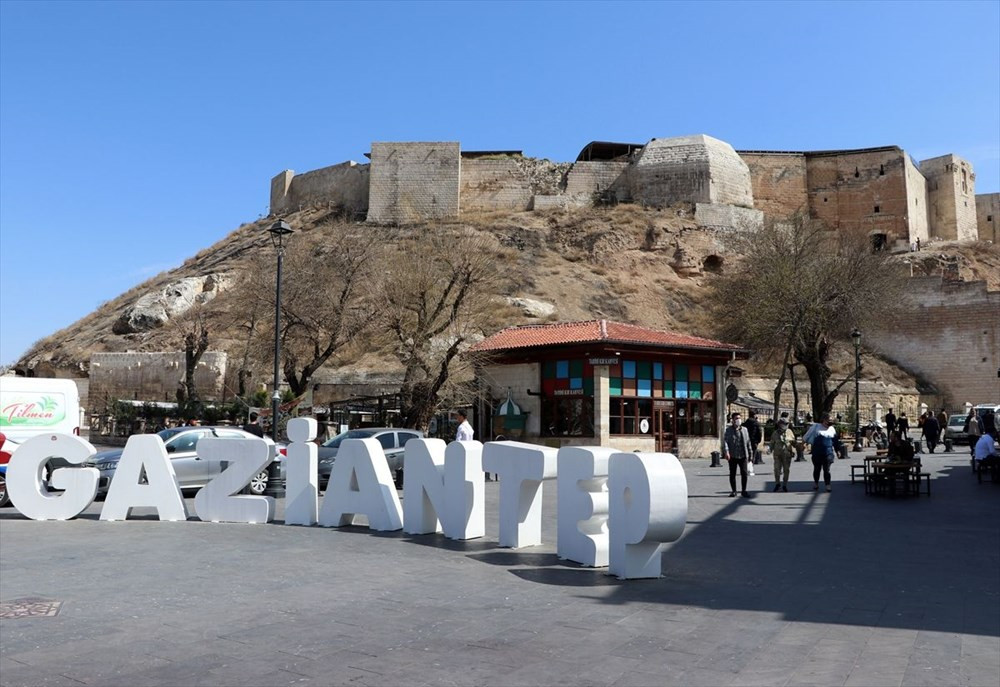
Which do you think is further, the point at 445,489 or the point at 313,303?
the point at 313,303

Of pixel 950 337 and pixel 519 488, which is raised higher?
pixel 950 337

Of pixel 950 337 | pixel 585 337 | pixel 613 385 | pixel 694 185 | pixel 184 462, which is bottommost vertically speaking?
pixel 184 462

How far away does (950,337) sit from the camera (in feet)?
149

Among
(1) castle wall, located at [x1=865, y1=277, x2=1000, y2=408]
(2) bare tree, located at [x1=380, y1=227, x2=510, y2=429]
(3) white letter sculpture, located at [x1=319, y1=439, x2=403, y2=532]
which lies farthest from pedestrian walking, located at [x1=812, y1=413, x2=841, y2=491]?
(1) castle wall, located at [x1=865, y1=277, x2=1000, y2=408]

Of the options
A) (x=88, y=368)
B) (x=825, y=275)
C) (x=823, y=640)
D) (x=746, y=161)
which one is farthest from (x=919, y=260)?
(x=823, y=640)

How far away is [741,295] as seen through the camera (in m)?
42.8

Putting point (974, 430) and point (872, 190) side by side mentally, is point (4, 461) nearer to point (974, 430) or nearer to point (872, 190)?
point (974, 430)

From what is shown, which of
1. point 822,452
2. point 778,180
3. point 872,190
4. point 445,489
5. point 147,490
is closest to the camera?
point 445,489

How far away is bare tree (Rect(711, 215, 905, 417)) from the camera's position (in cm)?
3431

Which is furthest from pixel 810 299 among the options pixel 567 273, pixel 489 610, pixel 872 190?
pixel 489 610

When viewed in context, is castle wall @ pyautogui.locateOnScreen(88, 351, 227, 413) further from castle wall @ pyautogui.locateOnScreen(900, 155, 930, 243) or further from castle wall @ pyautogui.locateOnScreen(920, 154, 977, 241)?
castle wall @ pyautogui.locateOnScreen(920, 154, 977, 241)

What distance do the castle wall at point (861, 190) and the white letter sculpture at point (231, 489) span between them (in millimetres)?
55976

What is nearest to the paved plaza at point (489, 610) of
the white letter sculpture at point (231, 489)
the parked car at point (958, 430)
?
the white letter sculpture at point (231, 489)

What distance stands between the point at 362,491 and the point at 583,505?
3597 mm
